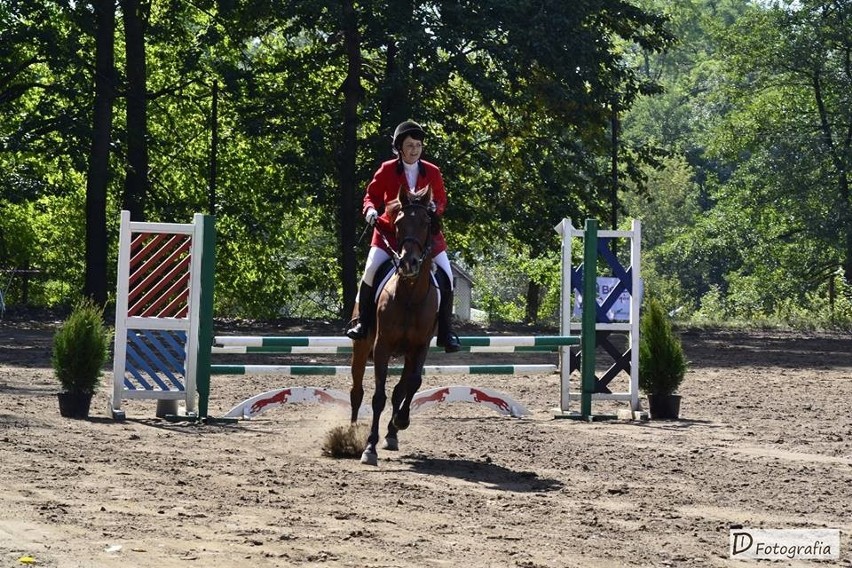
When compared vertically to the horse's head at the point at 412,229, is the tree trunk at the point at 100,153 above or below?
above

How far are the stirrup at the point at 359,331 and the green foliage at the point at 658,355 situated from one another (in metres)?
4.14

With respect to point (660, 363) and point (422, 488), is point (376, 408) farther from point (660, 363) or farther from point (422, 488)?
point (660, 363)

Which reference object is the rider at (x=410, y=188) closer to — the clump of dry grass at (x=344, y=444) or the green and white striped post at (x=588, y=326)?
the clump of dry grass at (x=344, y=444)

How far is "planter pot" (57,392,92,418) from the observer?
531 inches

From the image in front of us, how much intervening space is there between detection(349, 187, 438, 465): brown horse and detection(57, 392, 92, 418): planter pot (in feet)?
11.1

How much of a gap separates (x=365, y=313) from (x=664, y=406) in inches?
176

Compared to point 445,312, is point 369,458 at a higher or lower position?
lower

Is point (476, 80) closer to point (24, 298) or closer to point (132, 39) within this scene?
point (132, 39)

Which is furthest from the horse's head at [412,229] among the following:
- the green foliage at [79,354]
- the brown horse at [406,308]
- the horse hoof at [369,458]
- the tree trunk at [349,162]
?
the tree trunk at [349,162]

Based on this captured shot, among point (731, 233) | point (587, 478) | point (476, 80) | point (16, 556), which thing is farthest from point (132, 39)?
point (16, 556)

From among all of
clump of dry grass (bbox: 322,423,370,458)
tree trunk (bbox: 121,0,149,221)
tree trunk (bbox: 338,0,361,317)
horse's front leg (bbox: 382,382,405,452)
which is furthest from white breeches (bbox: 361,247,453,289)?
tree trunk (bbox: 121,0,149,221)

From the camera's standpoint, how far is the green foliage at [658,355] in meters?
14.9

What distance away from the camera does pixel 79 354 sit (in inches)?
532

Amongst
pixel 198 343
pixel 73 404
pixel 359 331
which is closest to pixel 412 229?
pixel 359 331
